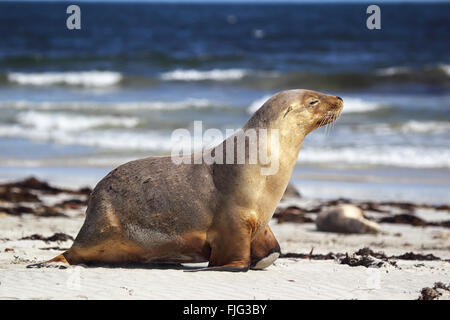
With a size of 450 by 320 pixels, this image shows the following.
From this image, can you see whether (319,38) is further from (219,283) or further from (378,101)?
(219,283)

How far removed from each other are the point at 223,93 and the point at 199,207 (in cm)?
2332

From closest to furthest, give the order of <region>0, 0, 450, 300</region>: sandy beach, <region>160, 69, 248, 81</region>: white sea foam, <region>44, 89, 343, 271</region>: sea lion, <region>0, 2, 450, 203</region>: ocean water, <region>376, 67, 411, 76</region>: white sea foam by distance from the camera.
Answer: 1. <region>0, 0, 450, 300</region>: sandy beach
2. <region>44, 89, 343, 271</region>: sea lion
3. <region>0, 2, 450, 203</region>: ocean water
4. <region>376, 67, 411, 76</region>: white sea foam
5. <region>160, 69, 248, 81</region>: white sea foam

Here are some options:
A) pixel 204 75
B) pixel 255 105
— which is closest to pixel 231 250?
pixel 255 105

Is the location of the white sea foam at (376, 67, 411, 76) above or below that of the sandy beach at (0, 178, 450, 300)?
above

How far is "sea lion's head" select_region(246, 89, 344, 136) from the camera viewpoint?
6.28 metres

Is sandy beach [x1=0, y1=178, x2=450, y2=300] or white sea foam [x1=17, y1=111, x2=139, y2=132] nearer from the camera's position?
sandy beach [x1=0, y1=178, x2=450, y2=300]

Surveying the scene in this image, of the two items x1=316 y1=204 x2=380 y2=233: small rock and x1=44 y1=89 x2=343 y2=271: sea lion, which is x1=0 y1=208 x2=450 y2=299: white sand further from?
x1=316 y1=204 x2=380 y2=233: small rock

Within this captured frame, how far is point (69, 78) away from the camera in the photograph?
109 feet

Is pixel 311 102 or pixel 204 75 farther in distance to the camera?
pixel 204 75

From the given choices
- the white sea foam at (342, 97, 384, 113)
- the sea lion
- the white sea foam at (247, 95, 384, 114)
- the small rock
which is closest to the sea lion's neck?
the sea lion

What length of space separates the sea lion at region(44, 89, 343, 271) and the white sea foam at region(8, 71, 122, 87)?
26720 millimetres

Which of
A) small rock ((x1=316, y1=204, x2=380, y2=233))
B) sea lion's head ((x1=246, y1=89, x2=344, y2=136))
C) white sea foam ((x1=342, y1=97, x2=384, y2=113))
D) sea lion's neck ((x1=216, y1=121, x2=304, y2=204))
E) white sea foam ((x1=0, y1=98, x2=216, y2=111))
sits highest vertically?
sea lion's head ((x1=246, y1=89, x2=344, y2=136))

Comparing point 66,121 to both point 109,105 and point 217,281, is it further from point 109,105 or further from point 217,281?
point 217,281

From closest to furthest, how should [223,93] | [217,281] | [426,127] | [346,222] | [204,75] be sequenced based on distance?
[217,281] → [346,222] → [426,127] → [223,93] → [204,75]
